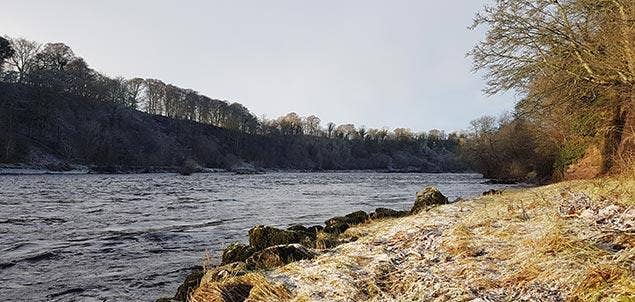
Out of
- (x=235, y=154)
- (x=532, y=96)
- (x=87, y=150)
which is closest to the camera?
(x=532, y=96)

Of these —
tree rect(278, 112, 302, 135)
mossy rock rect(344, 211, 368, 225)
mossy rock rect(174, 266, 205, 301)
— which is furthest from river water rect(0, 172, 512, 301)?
tree rect(278, 112, 302, 135)

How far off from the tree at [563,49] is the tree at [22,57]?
8288cm

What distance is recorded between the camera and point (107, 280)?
350 inches

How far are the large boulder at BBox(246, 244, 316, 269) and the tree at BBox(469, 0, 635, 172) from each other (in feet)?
39.8

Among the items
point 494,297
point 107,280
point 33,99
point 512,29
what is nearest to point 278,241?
point 107,280

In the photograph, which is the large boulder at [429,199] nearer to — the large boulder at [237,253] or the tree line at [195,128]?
the large boulder at [237,253]

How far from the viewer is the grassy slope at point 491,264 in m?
4.32

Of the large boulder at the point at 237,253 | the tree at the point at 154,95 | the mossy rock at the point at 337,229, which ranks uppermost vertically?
the tree at the point at 154,95

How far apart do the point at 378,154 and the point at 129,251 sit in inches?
5128

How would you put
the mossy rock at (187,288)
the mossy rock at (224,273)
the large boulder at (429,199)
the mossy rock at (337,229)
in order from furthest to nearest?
the large boulder at (429,199) → the mossy rock at (337,229) → the mossy rock at (187,288) → the mossy rock at (224,273)

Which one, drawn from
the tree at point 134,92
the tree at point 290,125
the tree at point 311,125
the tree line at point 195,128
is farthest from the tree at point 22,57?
the tree at point 311,125

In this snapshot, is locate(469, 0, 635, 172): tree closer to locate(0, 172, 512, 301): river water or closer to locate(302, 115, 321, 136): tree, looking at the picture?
locate(0, 172, 512, 301): river water

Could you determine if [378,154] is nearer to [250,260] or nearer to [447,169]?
[447,169]

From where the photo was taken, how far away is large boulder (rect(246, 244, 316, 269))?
7258 mm
